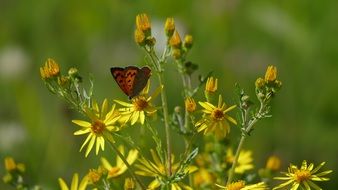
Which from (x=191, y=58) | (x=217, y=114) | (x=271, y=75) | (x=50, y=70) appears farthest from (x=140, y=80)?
(x=191, y=58)

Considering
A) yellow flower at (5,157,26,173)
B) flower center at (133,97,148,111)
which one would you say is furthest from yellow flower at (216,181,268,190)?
yellow flower at (5,157,26,173)

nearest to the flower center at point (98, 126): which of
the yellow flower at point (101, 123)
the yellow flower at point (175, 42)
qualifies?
the yellow flower at point (101, 123)

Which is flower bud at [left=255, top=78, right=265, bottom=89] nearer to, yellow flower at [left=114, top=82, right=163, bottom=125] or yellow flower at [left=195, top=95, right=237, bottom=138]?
yellow flower at [left=195, top=95, right=237, bottom=138]

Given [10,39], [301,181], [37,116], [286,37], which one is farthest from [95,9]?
[301,181]

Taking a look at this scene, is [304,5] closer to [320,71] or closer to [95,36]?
[320,71]

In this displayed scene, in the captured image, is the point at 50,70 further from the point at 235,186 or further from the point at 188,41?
the point at 235,186

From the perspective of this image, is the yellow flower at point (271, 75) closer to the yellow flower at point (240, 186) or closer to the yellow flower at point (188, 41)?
the yellow flower at point (240, 186)

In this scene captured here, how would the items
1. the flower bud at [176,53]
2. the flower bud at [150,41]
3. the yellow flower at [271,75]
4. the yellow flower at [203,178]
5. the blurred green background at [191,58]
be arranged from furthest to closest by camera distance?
1. the blurred green background at [191,58]
2. the yellow flower at [203,178]
3. the flower bud at [176,53]
4. the flower bud at [150,41]
5. the yellow flower at [271,75]
